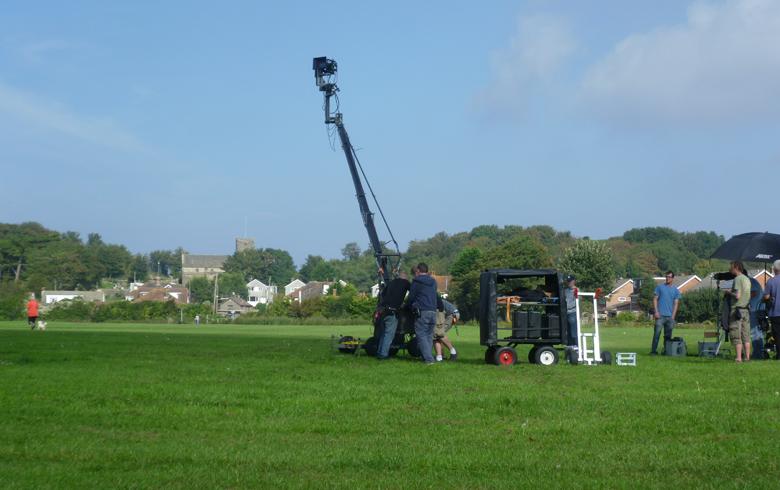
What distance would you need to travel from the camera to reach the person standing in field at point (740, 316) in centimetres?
1948

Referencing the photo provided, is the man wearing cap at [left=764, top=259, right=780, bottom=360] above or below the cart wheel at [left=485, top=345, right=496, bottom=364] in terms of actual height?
above

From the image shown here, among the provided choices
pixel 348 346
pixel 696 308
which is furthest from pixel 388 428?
pixel 696 308

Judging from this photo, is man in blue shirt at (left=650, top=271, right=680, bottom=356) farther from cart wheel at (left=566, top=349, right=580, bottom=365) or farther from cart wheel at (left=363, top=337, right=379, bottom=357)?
cart wheel at (left=363, top=337, right=379, bottom=357)

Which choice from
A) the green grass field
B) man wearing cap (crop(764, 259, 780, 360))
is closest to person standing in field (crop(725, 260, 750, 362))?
man wearing cap (crop(764, 259, 780, 360))

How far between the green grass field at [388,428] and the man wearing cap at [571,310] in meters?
3.07

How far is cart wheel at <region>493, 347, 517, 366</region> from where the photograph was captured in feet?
62.0

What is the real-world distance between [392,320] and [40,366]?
7.21 metres

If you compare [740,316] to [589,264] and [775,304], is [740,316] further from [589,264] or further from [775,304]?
[589,264]

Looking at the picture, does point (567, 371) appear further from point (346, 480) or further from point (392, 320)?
point (346, 480)

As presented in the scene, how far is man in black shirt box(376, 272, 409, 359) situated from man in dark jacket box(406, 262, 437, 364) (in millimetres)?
1531

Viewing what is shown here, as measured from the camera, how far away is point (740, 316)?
19469 millimetres

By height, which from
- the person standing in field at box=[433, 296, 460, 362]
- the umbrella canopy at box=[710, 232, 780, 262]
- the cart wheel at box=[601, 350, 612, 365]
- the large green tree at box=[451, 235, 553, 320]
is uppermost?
the large green tree at box=[451, 235, 553, 320]

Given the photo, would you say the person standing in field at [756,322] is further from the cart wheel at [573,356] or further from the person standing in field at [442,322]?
the person standing in field at [442,322]

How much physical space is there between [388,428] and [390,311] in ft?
37.1
